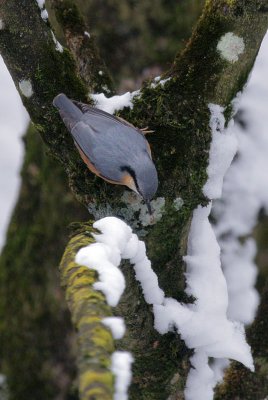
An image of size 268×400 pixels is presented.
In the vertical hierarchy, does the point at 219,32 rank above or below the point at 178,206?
above

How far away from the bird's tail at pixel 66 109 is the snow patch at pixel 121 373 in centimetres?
130

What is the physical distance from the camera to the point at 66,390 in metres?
4.14

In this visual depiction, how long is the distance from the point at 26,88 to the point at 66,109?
0.60 ft

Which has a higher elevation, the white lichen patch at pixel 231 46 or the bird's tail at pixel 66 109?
the white lichen patch at pixel 231 46

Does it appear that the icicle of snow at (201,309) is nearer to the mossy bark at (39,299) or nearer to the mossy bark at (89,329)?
the mossy bark at (89,329)

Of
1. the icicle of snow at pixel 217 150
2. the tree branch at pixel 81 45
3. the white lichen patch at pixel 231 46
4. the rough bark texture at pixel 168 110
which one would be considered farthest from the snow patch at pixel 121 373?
the tree branch at pixel 81 45

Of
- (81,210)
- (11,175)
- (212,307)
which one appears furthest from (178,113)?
(11,175)

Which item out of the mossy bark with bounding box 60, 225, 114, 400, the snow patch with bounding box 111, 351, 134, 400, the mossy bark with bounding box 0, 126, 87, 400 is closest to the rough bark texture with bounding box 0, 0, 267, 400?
the mossy bark with bounding box 60, 225, 114, 400

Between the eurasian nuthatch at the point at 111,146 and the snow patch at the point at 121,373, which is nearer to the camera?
the snow patch at the point at 121,373

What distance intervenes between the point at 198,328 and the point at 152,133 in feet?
2.63

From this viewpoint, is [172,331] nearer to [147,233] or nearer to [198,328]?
[198,328]

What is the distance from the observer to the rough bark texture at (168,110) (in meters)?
2.35

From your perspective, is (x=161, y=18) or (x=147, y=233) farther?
(x=161, y=18)

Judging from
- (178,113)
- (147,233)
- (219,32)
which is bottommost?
(147,233)
